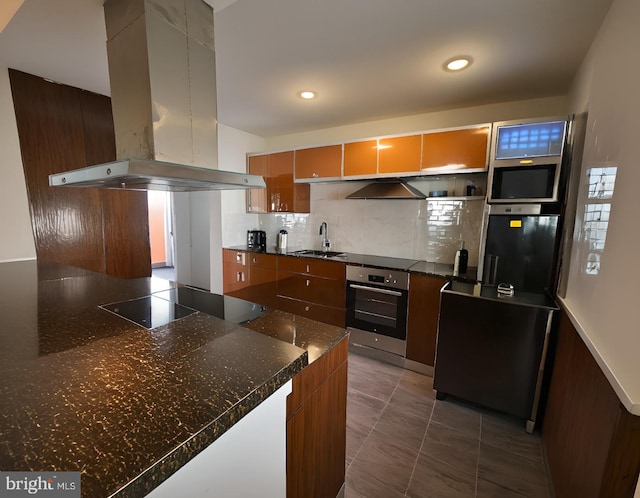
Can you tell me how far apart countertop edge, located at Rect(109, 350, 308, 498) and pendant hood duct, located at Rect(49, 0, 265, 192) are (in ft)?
2.92

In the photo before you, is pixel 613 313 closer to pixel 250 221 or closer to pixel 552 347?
pixel 552 347

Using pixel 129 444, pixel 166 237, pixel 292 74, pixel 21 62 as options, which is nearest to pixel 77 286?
Answer: pixel 129 444

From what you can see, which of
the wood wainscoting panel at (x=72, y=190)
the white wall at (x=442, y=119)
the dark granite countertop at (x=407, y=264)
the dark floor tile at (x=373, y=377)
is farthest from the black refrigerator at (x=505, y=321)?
the wood wainscoting panel at (x=72, y=190)

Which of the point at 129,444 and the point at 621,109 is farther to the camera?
the point at 621,109

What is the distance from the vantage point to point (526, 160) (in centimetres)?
195

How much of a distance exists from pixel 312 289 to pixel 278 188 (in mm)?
1363

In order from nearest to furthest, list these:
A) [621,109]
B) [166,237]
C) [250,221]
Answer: [621,109] < [250,221] < [166,237]

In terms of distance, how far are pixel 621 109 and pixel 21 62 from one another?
3.54 metres

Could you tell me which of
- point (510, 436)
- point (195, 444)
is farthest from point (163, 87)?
point (510, 436)

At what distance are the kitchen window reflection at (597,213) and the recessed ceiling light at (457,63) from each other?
1038 mm

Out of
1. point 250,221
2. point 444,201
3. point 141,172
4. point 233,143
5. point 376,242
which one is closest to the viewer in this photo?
point 141,172

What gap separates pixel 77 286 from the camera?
1.62m

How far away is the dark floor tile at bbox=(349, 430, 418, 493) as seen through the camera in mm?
1513

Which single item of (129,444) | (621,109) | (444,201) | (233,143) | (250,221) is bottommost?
(129,444)
